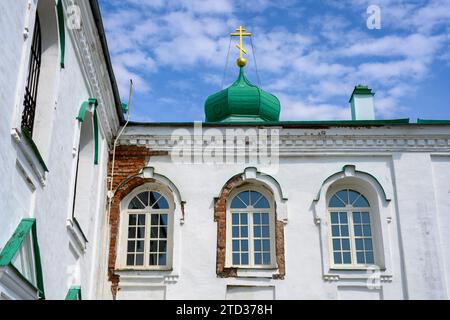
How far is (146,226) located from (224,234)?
59.9 inches

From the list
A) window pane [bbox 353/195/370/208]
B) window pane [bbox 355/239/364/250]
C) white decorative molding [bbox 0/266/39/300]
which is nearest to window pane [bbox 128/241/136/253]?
window pane [bbox 355/239/364/250]

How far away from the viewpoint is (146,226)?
42.3 ft

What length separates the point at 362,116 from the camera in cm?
1513

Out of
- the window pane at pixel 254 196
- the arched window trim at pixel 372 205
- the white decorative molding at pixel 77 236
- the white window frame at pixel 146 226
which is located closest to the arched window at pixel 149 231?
the white window frame at pixel 146 226

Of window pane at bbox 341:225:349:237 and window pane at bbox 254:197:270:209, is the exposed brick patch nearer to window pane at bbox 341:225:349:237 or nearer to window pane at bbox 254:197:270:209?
window pane at bbox 254:197:270:209

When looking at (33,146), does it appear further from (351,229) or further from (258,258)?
(351,229)

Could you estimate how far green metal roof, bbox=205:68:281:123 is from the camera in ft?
55.3

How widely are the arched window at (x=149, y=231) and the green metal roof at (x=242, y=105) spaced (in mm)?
4353

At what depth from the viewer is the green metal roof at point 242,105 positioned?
55.3ft

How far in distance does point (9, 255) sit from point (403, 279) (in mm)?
7847

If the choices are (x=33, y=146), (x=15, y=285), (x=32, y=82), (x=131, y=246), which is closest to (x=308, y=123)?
(x=131, y=246)

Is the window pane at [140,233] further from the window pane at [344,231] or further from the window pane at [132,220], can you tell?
the window pane at [344,231]

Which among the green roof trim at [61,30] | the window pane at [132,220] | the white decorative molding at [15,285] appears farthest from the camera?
the window pane at [132,220]
